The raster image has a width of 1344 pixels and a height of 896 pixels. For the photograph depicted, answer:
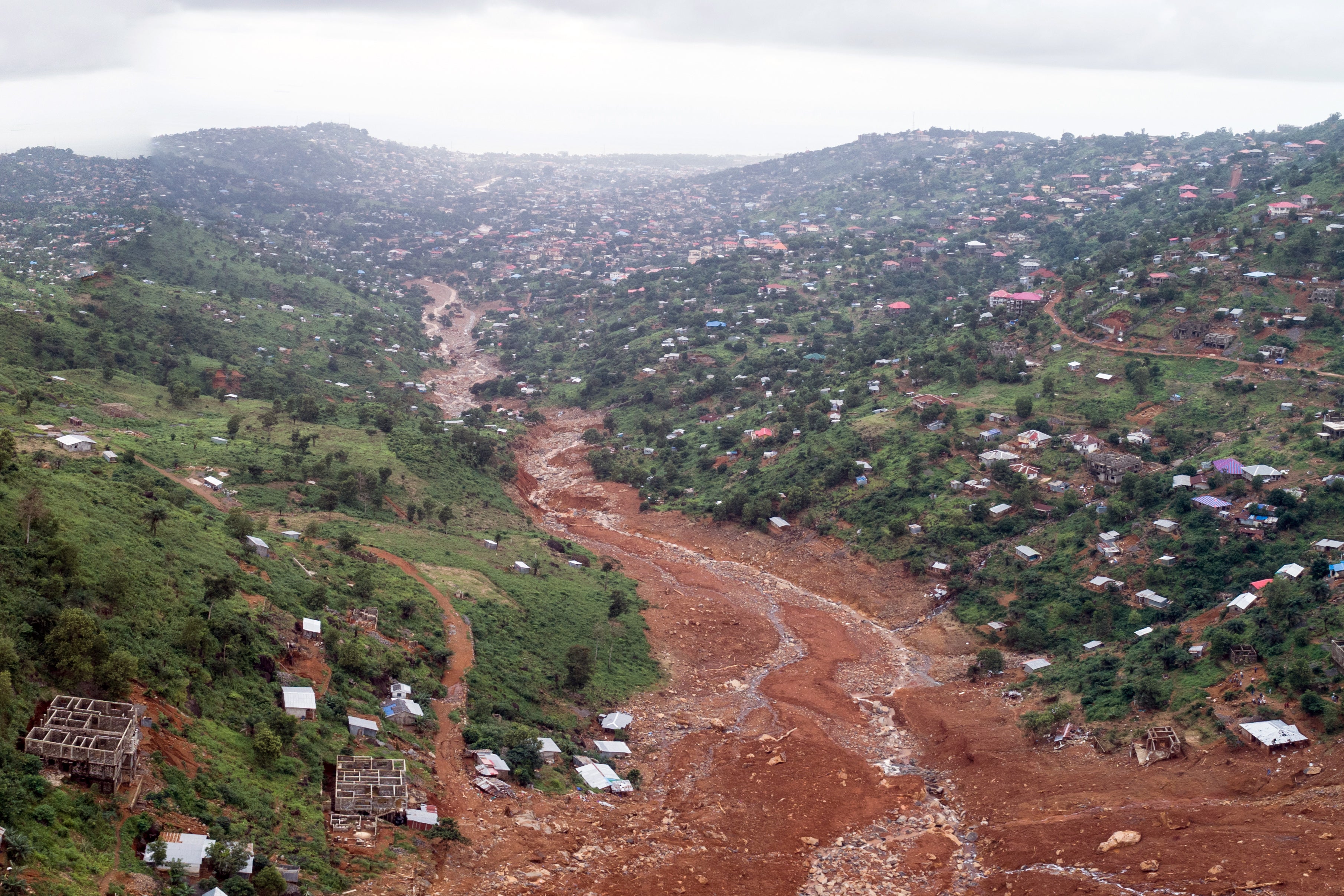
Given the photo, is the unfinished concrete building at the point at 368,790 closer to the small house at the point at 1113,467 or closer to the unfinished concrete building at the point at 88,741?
the unfinished concrete building at the point at 88,741

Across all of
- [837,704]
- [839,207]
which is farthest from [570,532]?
[839,207]

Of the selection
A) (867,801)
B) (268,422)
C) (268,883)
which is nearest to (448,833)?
(268,883)

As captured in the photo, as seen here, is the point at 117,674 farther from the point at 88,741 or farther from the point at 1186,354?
the point at 1186,354

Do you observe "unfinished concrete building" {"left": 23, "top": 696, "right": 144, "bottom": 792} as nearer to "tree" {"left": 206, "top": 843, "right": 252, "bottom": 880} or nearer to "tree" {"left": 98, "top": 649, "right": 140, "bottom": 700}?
"tree" {"left": 98, "top": 649, "right": 140, "bottom": 700}

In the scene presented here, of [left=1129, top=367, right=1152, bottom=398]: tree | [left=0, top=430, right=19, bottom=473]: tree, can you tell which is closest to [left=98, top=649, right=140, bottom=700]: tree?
[left=0, top=430, right=19, bottom=473]: tree

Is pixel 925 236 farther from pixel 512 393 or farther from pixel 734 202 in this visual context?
pixel 734 202

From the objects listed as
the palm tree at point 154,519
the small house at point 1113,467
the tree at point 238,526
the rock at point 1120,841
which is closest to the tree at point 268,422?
the tree at point 238,526
